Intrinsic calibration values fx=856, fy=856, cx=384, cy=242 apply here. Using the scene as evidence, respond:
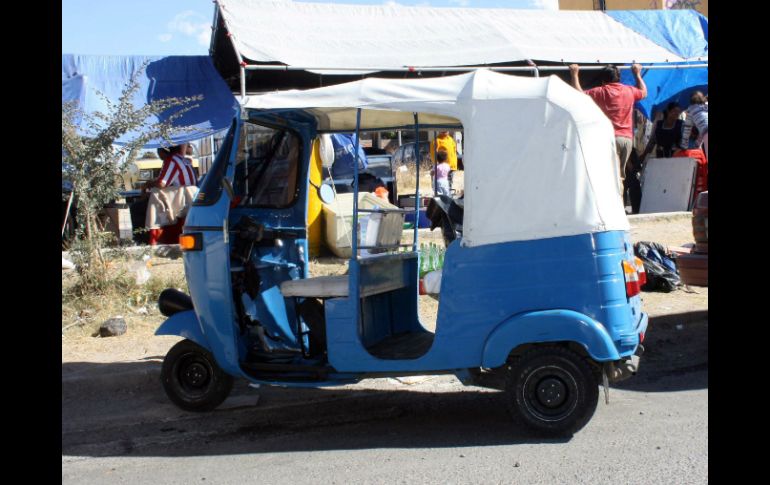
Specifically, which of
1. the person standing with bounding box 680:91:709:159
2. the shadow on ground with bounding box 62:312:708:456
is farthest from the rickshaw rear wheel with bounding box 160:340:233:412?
the person standing with bounding box 680:91:709:159

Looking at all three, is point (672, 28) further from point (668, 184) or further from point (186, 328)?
point (186, 328)

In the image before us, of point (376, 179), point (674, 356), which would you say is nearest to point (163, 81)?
point (376, 179)

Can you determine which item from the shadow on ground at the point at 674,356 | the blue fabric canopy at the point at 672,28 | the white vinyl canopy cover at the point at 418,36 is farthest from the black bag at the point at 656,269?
the blue fabric canopy at the point at 672,28

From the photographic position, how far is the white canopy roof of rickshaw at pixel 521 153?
517 cm

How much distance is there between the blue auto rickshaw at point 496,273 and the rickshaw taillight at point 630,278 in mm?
15

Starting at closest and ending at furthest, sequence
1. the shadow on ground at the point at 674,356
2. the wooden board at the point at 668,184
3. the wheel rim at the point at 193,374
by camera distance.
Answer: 1. the wheel rim at the point at 193,374
2. the shadow on ground at the point at 674,356
3. the wooden board at the point at 668,184

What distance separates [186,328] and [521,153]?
8.70 ft

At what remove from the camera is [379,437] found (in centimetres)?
551

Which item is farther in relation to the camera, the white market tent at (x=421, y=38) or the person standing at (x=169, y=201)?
the white market tent at (x=421, y=38)

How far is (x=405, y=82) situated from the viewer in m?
5.45

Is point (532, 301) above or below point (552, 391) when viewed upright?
above

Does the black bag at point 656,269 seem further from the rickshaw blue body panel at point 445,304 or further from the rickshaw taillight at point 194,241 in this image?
the rickshaw taillight at point 194,241

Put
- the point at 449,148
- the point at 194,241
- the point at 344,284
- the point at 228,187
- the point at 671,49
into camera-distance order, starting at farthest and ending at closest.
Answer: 1. the point at 671,49
2. the point at 449,148
3. the point at 194,241
4. the point at 228,187
5. the point at 344,284

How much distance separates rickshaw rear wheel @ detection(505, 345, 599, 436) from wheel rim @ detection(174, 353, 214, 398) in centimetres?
224
